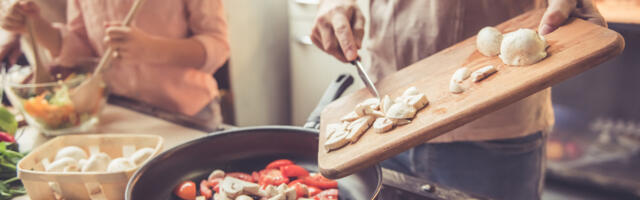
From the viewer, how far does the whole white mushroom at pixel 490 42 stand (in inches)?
28.7

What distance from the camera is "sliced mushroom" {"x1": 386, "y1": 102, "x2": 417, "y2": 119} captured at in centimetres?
66

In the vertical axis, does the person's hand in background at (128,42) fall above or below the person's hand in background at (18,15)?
below

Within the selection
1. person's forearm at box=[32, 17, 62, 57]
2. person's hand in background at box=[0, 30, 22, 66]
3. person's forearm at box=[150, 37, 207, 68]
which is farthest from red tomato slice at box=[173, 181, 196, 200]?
person's hand in background at box=[0, 30, 22, 66]

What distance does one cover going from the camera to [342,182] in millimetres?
837

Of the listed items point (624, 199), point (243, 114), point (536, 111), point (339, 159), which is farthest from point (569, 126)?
point (339, 159)

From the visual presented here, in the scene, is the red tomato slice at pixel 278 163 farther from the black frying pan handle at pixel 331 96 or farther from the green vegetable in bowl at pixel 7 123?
the green vegetable in bowl at pixel 7 123

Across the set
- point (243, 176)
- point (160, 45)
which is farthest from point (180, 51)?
point (243, 176)

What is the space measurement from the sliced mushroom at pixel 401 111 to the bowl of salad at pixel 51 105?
2.91 ft

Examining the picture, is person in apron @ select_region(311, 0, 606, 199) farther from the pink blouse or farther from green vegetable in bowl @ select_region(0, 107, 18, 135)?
green vegetable in bowl @ select_region(0, 107, 18, 135)

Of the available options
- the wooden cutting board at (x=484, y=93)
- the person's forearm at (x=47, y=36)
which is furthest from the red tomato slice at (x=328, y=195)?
the person's forearm at (x=47, y=36)

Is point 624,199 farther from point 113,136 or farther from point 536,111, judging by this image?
point 113,136

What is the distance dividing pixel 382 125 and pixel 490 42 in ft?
0.79

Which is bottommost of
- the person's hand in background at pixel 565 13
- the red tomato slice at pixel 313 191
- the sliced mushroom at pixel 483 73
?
the red tomato slice at pixel 313 191

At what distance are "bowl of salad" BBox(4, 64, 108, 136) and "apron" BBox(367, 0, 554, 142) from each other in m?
0.81
